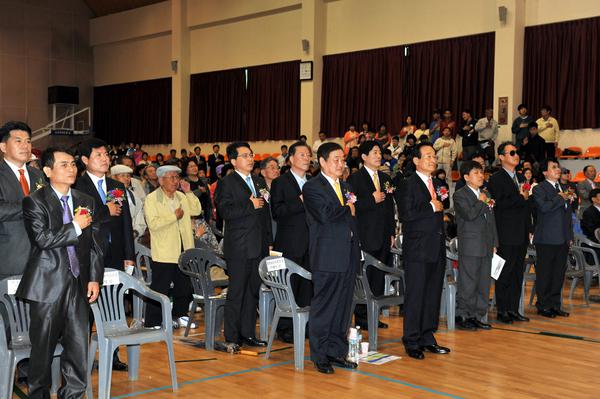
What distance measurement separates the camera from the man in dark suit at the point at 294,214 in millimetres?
6535

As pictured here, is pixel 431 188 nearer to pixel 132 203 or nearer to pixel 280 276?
pixel 280 276

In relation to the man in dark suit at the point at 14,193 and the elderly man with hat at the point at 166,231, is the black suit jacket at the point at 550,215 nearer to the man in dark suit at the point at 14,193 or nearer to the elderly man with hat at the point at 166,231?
the elderly man with hat at the point at 166,231

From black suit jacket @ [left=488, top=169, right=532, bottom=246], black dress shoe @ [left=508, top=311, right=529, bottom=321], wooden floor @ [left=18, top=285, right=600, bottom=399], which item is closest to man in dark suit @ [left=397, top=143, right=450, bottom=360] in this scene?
wooden floor @ [left=18, top=285, right=600, bottom=399]

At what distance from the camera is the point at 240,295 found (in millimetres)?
6250

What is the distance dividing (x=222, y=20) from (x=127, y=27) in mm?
4334

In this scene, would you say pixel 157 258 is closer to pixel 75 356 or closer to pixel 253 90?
pixel 75 356

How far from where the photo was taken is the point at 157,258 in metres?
6.85

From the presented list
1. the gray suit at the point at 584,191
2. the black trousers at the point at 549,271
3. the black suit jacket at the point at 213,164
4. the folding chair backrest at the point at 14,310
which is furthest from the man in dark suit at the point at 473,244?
the black suit jacket at the point at 213,164

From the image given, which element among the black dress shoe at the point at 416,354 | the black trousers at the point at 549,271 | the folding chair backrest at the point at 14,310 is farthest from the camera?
the black trousers at the point at 549,271

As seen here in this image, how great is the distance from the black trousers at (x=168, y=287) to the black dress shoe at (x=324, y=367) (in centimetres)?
176

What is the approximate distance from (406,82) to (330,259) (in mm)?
12868

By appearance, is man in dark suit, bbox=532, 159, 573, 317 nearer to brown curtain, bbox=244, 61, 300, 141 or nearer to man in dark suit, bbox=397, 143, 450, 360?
man in dark suit, bbox=397, 143, 450, 360

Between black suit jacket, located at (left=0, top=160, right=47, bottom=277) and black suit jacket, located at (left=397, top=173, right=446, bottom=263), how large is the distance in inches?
115

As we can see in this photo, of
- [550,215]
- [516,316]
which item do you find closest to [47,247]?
[516,316]
